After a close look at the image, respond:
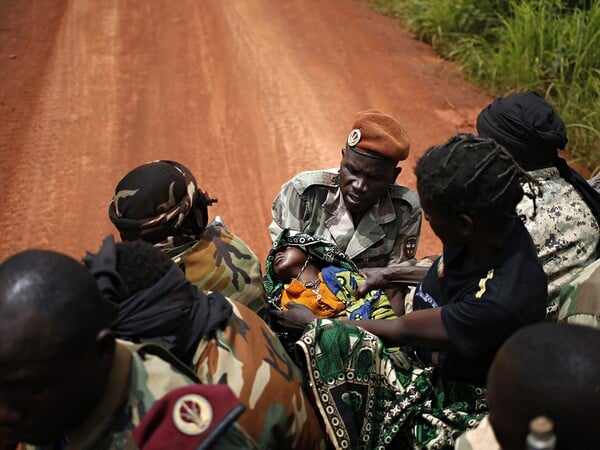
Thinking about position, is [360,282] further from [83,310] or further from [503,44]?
[503,44]

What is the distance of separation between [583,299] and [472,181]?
72cm

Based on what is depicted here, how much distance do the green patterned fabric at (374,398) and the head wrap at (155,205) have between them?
67 cm

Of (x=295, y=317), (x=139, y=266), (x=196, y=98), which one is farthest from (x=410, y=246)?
(x=196, y=98)

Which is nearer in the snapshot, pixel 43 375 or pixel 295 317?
pixel 43 375

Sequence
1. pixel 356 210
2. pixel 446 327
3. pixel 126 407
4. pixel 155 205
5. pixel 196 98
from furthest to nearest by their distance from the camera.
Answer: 1. pixel 196 98
2. pixel 356 210
3. pixel 155 205
4. pixel 446 327
5. pixel 126 407

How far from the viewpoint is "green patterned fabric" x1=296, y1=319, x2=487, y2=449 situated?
232 cm

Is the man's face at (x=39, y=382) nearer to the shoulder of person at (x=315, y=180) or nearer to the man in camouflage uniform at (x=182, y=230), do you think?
the man in camouflage uniform at (x=182, y=230)

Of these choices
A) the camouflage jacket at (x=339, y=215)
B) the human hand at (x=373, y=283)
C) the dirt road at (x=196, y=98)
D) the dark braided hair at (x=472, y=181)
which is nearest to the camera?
the dark braided hair at (x=472, y=181)

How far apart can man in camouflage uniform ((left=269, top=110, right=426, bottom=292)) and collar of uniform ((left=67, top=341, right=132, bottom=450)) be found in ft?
5.60

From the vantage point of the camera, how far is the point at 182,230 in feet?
9.05

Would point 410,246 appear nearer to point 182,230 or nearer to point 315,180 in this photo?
point 315,180

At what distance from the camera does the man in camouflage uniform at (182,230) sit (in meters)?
2.64

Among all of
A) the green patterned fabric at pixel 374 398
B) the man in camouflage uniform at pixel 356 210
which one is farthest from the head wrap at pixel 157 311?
the man in camouflage uniform at pixel 356 210

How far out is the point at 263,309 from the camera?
279 centimetres
